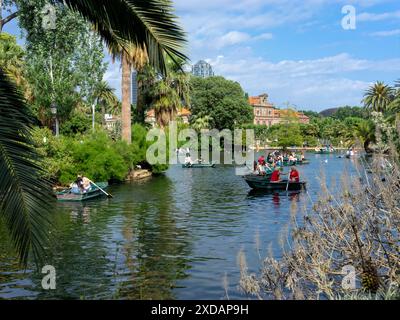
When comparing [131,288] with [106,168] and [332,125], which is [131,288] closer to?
[106,168]

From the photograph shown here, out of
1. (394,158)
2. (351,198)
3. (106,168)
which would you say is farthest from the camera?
(106,168)

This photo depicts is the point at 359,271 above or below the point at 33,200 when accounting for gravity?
below

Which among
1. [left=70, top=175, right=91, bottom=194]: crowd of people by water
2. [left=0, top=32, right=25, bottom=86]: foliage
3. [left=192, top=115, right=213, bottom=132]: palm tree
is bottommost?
[left=70, top=175, right=91, bottom=194]: crowd of people by water

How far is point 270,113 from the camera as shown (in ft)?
547

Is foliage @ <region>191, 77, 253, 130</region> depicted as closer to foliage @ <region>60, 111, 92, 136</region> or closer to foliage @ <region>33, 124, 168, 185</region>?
foliage @ <region>60, 111, 92, 136</region>

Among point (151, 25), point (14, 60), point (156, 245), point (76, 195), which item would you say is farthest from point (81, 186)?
point (151, 25)

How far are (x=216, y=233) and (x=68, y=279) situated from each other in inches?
283

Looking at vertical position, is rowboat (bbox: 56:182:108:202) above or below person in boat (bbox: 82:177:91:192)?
below

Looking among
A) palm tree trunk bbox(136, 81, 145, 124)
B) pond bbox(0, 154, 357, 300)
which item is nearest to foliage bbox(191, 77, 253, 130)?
palm tree trunk bbox(136, 81, 145, 124)

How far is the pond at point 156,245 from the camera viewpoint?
11471mm

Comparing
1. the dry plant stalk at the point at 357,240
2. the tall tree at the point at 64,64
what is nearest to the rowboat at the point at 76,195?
the tall tree at the point at 64,64

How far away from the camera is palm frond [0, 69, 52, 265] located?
16.8 feet
